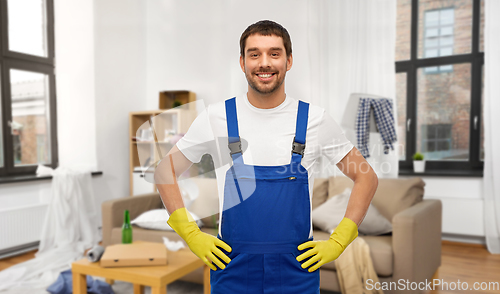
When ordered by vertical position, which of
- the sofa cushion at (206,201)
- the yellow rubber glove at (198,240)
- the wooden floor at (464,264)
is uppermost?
the sofa cushion at (206,201)

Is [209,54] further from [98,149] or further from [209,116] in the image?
[209,116]

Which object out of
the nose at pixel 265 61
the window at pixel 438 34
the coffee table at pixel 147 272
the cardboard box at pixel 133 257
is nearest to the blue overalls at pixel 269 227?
the nose at pixel 265 61

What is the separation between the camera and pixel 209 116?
2.54 feet

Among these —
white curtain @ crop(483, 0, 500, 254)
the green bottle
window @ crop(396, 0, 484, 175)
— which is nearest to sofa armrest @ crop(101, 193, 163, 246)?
the green bottle

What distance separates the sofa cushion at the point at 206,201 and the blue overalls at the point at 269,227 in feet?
0.11

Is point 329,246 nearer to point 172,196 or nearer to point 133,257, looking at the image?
point 172,196

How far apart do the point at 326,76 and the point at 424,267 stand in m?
1.92

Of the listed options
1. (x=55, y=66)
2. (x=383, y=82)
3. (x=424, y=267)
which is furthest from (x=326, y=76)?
(x=55, y=66)

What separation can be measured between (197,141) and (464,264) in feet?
9.41

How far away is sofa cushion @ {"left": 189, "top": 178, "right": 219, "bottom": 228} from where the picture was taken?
0.79 m

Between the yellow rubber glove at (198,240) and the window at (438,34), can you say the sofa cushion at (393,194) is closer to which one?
the yellow rubber glove at (198,240)

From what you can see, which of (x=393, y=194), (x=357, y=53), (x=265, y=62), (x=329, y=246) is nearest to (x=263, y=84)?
(x=265, y=62)

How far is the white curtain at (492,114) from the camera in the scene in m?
3.16

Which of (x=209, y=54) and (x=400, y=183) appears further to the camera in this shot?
(x=209, y=54)
